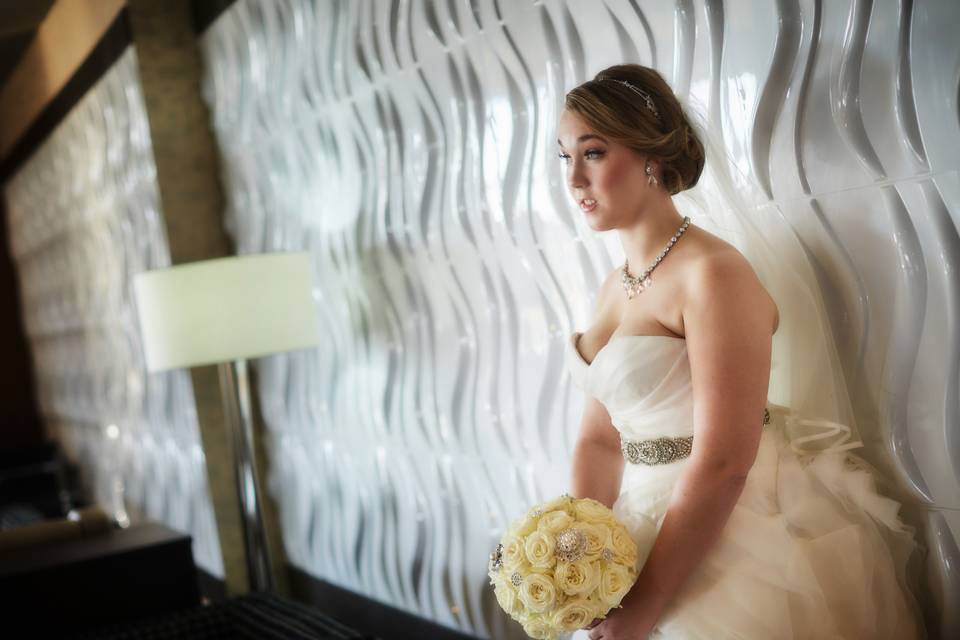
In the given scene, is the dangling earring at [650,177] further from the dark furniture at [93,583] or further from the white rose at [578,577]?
the dark furniture at [93,583]

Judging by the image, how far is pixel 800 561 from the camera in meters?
1.75

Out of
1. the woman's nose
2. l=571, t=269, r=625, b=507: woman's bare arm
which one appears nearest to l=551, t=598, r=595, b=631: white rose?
l=571, t=269, r=625, b=507: woman's bare arm

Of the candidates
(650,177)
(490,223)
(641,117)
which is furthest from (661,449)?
(490,223)

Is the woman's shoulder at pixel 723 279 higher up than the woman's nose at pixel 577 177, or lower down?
lower down

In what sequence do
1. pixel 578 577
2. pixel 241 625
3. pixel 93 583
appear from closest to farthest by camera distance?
pixel 578 577 → pixel 241 625 → pixel 93 583

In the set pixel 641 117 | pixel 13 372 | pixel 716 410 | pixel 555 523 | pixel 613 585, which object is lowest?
pixel 613 585

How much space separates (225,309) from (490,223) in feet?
3.76

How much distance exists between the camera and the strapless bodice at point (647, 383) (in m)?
1.87

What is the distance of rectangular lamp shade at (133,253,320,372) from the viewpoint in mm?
3568

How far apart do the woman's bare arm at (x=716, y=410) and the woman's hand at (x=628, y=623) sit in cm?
1

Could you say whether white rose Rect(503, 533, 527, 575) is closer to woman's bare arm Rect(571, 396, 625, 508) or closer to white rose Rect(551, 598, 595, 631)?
white rose Rect(551, 598, 595, 631)

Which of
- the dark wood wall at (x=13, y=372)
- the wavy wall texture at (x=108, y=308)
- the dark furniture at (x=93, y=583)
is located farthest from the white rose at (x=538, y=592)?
the dark wood wall at (x=13, y=372)

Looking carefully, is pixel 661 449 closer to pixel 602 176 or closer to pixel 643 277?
pixel 643 277

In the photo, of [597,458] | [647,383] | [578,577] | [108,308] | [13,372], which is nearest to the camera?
[578,577]
